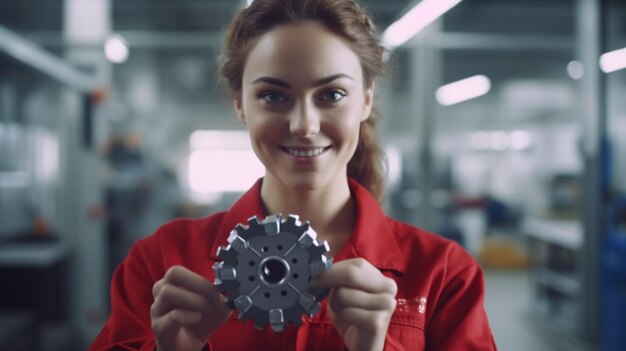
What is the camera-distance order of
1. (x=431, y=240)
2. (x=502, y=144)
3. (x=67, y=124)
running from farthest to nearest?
(x=502, y=144) → (x=67, y=124) → (x=431, y=240)

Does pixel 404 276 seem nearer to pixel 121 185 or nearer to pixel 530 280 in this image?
pixel 121 185

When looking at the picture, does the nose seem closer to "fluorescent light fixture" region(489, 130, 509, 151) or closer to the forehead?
the forehead

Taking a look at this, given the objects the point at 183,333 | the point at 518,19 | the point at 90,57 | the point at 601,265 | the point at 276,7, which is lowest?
the point at 601,265

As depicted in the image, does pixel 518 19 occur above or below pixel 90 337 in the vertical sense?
above

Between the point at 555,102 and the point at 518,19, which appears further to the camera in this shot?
the point at 555,102

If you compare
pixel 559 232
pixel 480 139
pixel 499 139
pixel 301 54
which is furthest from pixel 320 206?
pixel 480 139

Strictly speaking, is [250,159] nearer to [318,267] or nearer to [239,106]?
[239,106]

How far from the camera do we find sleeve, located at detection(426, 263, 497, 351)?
970 mm

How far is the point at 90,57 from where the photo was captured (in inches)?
156

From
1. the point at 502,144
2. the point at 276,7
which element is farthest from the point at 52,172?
the point at 502,144

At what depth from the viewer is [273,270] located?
73cm

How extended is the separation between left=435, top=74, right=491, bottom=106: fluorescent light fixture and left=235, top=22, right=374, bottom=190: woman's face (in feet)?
30.2

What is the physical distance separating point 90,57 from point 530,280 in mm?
5659

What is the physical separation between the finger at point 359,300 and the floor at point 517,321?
3.80 meters
